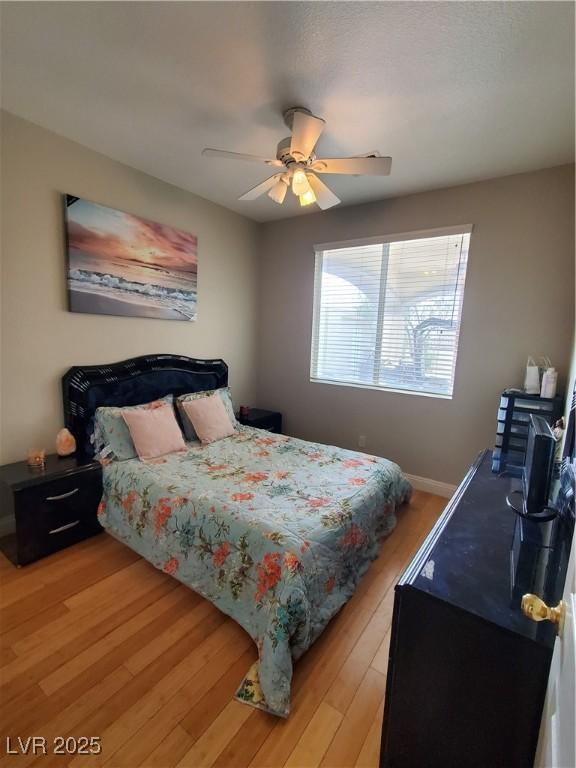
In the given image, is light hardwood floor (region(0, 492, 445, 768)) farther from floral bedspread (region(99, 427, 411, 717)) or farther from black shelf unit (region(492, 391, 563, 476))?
black shelf unit (region(492, 391, 563, 476))

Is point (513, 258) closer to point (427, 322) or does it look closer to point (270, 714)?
point (427, 322)

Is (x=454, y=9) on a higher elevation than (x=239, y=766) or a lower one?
higher

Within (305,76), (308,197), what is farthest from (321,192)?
(305,76)

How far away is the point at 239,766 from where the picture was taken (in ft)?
3.70

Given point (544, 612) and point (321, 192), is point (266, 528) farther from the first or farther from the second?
point (321, 192)

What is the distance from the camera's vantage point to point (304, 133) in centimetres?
168

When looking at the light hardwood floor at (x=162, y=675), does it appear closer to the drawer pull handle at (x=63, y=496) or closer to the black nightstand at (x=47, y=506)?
the black nightstand at (x=47, y=506)

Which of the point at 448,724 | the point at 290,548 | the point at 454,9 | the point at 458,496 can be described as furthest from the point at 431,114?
the point at 448,724

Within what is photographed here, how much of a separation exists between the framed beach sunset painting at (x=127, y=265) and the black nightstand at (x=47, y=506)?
44.9 inches

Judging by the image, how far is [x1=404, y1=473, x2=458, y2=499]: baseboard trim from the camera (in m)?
3.01

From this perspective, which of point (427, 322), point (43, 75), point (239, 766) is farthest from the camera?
point (427, 322)

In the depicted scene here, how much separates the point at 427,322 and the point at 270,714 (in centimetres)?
284

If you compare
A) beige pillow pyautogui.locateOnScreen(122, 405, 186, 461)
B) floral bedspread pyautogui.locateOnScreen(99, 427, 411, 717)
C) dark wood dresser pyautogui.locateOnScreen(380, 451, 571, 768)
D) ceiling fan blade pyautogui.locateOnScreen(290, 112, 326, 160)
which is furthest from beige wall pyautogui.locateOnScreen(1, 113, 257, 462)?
dark wood dresser pyautogui.locateOnScreen(380, 451, 571, 768)

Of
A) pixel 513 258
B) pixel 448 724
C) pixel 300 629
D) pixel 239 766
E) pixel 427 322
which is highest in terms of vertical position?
pixel 513 258
